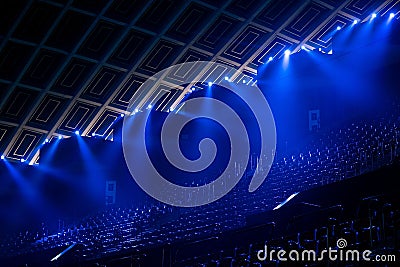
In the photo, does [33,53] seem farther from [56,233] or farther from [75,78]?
[56,233]

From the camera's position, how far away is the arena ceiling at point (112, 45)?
3259 cm

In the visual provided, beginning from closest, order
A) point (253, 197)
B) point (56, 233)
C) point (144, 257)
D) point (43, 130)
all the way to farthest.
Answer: point (144, 257), point (253, 197), point (56, 233), point (43, 130)

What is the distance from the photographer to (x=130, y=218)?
95.2 ft

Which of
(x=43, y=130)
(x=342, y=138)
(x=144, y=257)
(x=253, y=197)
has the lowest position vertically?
(x=144, y=257)

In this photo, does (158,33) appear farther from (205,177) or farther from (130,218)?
(130,218)

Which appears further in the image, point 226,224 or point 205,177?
point 205,177

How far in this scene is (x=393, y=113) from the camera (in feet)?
83.1

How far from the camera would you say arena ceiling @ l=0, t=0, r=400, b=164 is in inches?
1283

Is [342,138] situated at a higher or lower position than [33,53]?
lower

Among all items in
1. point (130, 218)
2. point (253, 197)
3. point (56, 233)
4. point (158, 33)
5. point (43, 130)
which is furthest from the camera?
point (43, 130)

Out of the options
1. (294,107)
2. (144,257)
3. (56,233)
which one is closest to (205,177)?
(294,107)

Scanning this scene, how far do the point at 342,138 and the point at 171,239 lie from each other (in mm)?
7777

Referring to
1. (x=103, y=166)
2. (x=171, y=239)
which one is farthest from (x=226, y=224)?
(x=103, y=166)

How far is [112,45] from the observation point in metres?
34.7
